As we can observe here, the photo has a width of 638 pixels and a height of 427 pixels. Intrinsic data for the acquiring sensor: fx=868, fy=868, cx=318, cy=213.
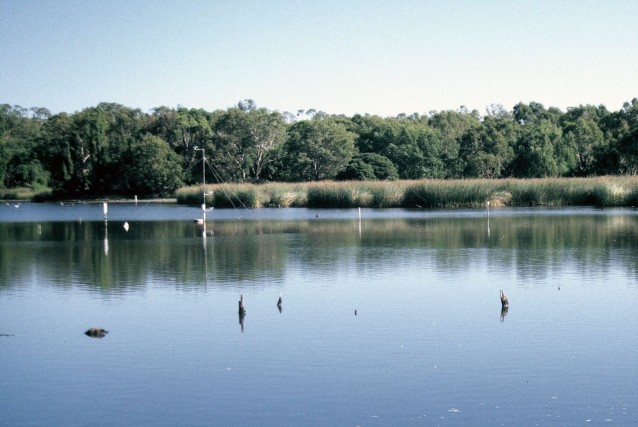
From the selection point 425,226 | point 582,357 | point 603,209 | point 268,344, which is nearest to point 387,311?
point 268,344

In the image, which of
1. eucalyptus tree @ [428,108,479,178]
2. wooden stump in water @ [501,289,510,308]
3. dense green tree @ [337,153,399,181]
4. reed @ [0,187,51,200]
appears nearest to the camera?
wooden stump in water @ [501,289,510,308]

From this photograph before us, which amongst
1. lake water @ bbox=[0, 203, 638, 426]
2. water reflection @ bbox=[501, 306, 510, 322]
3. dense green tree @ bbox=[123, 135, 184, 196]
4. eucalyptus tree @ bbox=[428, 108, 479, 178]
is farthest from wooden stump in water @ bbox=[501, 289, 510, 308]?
dense green tree @ bbox=[123, 135, 184, 196]

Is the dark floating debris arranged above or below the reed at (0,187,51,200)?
below

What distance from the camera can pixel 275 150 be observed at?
9344cm

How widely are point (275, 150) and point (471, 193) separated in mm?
40421

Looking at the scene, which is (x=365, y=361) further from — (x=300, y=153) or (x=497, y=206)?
(x=300, y=153)

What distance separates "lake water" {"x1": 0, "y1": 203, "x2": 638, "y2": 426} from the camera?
10305 millimetres

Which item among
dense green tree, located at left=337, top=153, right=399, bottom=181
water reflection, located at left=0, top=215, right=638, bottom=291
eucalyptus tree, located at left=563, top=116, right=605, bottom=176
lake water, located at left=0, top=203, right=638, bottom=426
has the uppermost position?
eucalyptus tree, located at left=563, top=116, right=605, bottom=176

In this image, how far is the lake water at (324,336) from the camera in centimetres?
1030

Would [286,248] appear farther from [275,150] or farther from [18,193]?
[18,193]

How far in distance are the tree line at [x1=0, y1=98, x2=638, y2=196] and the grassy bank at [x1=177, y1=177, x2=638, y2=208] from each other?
18.8 meters

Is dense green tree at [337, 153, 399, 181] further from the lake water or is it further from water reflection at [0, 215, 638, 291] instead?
the lake water

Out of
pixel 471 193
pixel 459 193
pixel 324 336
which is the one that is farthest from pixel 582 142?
pixel 324 336

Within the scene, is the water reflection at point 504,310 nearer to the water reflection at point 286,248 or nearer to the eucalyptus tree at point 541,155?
the water reflection at point 286,248
